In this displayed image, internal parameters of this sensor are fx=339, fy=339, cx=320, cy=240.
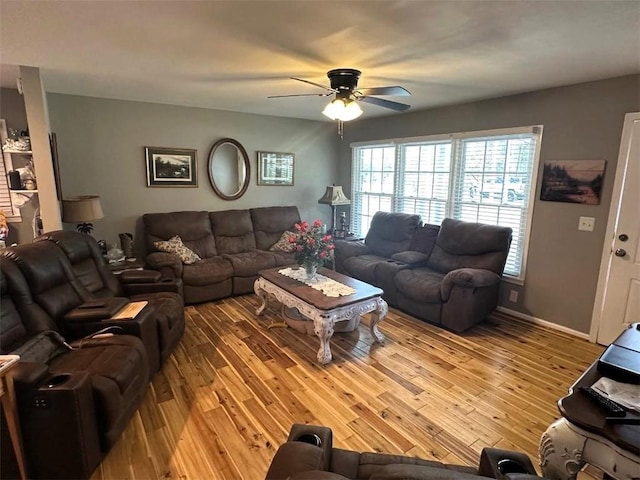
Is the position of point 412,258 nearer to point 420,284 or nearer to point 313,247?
point 420,284

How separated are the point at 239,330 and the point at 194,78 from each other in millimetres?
2506

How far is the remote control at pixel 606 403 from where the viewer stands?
1.18 m

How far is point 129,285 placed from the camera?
3.23 metres

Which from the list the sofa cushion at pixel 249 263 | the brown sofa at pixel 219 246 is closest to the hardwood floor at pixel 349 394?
the brown sofa at pixel 219 246

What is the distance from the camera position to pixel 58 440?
1700 millimetres

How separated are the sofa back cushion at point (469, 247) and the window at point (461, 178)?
1.02 ft

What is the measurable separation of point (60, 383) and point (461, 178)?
440cm

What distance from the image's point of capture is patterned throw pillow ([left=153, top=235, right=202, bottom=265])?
4266 millimetres

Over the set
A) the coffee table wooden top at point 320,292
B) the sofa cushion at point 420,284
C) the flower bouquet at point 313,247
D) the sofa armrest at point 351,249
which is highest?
the flower bouquet at point 313,247

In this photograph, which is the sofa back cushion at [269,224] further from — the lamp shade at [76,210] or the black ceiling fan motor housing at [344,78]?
the black ceiling fan motor housing at [344,78]

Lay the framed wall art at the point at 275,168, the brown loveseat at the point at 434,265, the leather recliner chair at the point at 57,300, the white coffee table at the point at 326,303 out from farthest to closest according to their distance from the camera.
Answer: the framed wall art at the point at 275,168 < the brown loveseat at the point at 434,265 < the white coffee table at the point at 326,303 < the leather recliner chair at the point at 57,300

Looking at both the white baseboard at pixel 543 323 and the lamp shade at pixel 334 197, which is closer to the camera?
the white baseboard at pixel 543 323

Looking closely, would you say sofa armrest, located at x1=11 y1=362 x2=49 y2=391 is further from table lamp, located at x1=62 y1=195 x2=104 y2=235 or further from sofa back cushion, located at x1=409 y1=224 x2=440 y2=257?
sofa back cushion, located at x1=409 y1=224 x2=440 y2=257

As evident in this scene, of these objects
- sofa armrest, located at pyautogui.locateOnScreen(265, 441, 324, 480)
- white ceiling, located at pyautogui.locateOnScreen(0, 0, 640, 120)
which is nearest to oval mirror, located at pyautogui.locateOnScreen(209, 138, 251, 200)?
white ceiling, located at pyautogui.locateOnScreen(0, 0, 640, 120)
